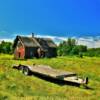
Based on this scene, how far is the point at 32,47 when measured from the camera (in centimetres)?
7125

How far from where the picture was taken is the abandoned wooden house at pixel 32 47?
70.1m

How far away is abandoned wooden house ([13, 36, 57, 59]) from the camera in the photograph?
70.1m

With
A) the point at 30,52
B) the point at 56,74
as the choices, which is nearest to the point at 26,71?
the point at 56,74

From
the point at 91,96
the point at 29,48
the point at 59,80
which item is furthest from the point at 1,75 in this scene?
the point at 29,48

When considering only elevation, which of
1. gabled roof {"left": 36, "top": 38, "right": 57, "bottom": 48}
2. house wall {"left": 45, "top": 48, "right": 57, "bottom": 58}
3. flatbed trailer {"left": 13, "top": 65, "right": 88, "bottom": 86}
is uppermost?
gabled roof {"left": 36, "top": 38, "right": 57, "bottom": 48}

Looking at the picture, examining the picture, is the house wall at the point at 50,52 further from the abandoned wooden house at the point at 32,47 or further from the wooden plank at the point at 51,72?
the wooden plank at the point at 51,72

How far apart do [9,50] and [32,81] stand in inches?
2696

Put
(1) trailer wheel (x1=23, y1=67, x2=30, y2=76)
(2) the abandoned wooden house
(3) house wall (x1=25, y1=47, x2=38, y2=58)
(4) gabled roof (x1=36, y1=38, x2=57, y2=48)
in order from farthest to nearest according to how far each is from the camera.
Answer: (4) gabled roof (x1=36, y1=38, x2=57, y2=48) < (3) house wall (x1=25, y1=47, x2=38, y2=58) < (2) the abandoned wooden house < (1) trailer wheel (x1=23, y1=67, x2=30, y2=76)

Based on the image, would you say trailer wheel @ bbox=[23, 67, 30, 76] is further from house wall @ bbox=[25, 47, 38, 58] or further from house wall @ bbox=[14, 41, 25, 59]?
house wall @ bbox=[14, 41, 25, 59]

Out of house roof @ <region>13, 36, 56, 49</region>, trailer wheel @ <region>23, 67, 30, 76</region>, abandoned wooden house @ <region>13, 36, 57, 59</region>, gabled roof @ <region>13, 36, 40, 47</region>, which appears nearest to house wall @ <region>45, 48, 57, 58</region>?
abandoned wooden house @ <region>13, 36, 57, 59</region>

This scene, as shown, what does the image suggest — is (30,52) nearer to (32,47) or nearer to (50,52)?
(32,47)

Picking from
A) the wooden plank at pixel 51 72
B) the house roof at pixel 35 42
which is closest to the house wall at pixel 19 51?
the house roof at pixel 35 42

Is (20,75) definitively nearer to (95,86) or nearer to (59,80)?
(59,80)

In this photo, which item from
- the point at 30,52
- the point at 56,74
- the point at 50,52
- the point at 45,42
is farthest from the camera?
the point at 50,52
